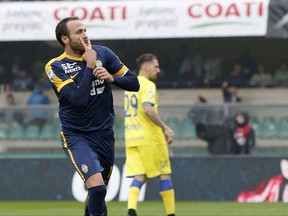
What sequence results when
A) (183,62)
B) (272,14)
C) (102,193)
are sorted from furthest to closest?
(183,62) → (272,14) → (102,193)

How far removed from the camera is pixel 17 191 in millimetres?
16344

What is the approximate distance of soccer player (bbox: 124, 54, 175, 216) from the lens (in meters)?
11.5

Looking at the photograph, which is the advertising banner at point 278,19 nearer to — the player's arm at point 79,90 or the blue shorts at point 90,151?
the blue shorts at point 90,151

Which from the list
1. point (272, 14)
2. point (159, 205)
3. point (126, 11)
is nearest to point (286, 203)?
point (159, 205)

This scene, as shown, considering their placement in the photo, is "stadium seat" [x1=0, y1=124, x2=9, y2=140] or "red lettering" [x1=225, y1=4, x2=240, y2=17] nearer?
"stadium seat" [x1=0, y1=124, x2=9, y2=140]

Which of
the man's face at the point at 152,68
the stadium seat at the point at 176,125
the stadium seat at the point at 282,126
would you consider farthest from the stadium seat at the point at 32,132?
the man's face at the point at 152,68

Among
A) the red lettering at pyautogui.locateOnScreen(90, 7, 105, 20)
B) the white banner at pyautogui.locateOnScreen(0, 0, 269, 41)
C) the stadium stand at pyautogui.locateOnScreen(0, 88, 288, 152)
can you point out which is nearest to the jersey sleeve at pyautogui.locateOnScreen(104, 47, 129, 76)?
the stadium stand at pyautogui.locateOnScreen(0, 88, 288, 152)

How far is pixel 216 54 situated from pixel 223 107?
16.6ft

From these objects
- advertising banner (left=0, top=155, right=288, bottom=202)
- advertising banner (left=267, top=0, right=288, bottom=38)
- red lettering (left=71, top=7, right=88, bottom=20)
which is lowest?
advertising banner (left=0, top=155, right=288, bottom=202)

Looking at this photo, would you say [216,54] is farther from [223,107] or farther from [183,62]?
[223,107]

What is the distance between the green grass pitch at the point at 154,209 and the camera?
12.9 m

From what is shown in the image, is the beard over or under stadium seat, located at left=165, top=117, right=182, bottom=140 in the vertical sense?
over

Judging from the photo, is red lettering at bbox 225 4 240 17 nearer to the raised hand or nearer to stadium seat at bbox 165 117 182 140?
stadium seat at bbox 165 117 182 140

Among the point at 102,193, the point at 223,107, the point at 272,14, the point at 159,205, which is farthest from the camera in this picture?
the point at 272,14
